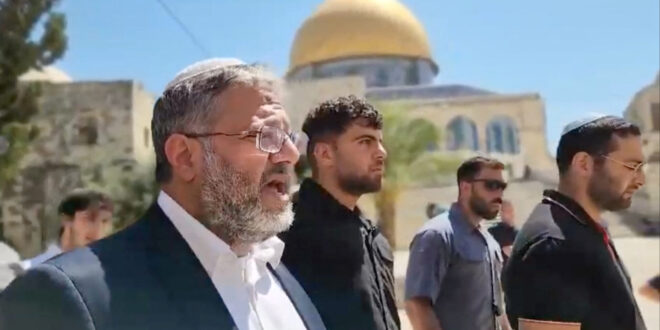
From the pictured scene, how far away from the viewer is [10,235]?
2155 cm

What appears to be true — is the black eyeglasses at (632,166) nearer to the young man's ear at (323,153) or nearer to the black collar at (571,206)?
the black collar at (571,206)

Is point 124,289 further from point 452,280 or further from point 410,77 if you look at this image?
point 410,77

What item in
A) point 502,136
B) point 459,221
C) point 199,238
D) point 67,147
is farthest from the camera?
point 502,136

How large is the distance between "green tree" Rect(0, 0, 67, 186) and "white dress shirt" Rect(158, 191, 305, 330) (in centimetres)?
1431

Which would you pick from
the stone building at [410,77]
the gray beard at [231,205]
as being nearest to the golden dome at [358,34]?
the stone building at [410,77]

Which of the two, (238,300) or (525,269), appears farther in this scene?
(525,269)

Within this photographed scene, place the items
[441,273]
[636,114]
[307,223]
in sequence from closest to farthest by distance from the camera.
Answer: [307,223] < [441,273] < [636,114]

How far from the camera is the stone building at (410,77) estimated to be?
3550cm

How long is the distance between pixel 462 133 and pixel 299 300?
34938mm

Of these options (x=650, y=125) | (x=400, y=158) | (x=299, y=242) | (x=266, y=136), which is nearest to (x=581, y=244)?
(x=299, y=242)

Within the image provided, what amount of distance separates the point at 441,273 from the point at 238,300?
2.02 meters

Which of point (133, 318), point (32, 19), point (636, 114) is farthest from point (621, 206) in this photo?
point (636, 114)

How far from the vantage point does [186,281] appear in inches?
54.9

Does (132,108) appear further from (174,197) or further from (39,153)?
(174,197)
